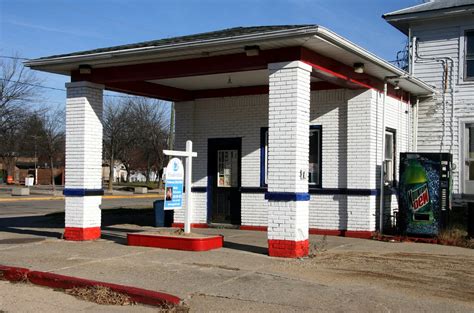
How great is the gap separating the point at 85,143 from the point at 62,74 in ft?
6.66

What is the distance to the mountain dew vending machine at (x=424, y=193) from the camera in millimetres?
12734

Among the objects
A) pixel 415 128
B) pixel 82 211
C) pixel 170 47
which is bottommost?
pixel 82 211

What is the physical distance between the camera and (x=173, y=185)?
11742 millimetres

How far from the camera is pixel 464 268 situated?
9.24 metres

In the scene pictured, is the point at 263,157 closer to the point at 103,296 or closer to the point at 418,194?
the point at 418,194

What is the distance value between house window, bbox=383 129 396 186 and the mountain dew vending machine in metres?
1.28

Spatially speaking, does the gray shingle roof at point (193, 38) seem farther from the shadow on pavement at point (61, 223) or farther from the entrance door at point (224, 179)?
the shadow on pavement at point (61, 223)

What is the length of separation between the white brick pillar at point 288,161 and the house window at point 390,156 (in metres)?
4.75

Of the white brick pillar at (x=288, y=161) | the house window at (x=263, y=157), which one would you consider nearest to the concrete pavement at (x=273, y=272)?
the white brick pillar at (x=288, y=161)

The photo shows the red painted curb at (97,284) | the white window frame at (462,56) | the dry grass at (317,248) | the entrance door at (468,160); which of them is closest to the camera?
the red painted curb at (97,284)

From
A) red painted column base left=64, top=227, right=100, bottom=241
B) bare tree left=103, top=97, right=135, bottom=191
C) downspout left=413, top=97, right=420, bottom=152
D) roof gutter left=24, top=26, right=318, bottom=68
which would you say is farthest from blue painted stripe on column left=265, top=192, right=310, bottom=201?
bare tree left=103, top=97, right=135, bottom=191

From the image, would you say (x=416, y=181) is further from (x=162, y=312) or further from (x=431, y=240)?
(x=162, y=312)

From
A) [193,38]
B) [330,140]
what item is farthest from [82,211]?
[330,140]

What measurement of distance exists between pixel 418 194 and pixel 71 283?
8097mm
